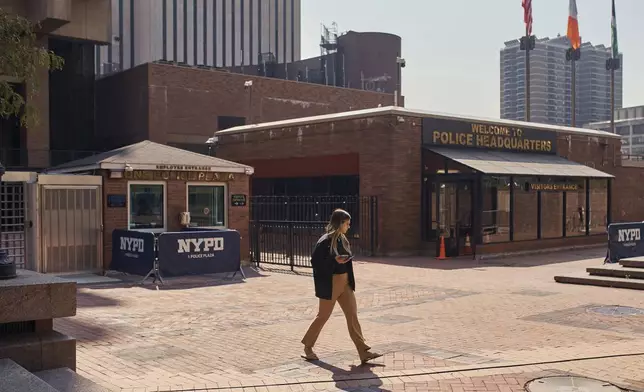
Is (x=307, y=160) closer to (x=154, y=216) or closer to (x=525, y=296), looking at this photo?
(x=154, y=216)

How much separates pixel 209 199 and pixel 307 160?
25.5 ft

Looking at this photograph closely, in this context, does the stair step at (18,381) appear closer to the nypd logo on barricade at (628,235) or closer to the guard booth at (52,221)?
the guard booth at (52,221)

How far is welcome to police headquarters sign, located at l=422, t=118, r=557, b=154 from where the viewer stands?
76.5 ft

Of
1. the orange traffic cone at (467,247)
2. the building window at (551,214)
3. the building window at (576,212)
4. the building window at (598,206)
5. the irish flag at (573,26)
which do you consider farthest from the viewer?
the irish flag at (573,26)

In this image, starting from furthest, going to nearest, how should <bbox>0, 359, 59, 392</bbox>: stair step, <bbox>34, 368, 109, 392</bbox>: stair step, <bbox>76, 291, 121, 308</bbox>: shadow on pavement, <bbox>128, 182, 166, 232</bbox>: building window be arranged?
<bbox>128, 182, 166, 232</bbox>: building window
<bbox>76, 291, 121, 308</bbox>: shadow on pavement
<bbox>34, 368, 109, 392</bbox>: stair step
<bbox>0, 359, 59, 392</bbox>: stair step

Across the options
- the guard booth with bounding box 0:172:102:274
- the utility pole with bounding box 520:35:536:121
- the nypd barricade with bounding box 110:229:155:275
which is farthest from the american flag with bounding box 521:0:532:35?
the nypd barricade with bounding box 110:229:155:275

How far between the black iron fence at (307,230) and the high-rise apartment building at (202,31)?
158 feet

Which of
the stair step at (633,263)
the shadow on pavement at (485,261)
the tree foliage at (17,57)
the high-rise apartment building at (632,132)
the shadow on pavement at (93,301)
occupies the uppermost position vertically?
the high-rise apartment building at (632,132)

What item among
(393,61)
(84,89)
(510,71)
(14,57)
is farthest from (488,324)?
(510,71)

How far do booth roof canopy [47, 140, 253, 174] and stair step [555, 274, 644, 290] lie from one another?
8590mm

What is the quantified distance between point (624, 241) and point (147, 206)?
1266 cm

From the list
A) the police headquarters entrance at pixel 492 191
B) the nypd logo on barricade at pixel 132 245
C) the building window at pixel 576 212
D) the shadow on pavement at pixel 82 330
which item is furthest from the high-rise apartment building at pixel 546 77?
the shadow on pavement at pixel 82 330

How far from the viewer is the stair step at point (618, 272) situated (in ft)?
48.5

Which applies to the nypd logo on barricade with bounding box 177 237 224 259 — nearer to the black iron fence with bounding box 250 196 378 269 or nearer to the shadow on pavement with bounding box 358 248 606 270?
the black iron fence with bounding box 250 196 378 269
